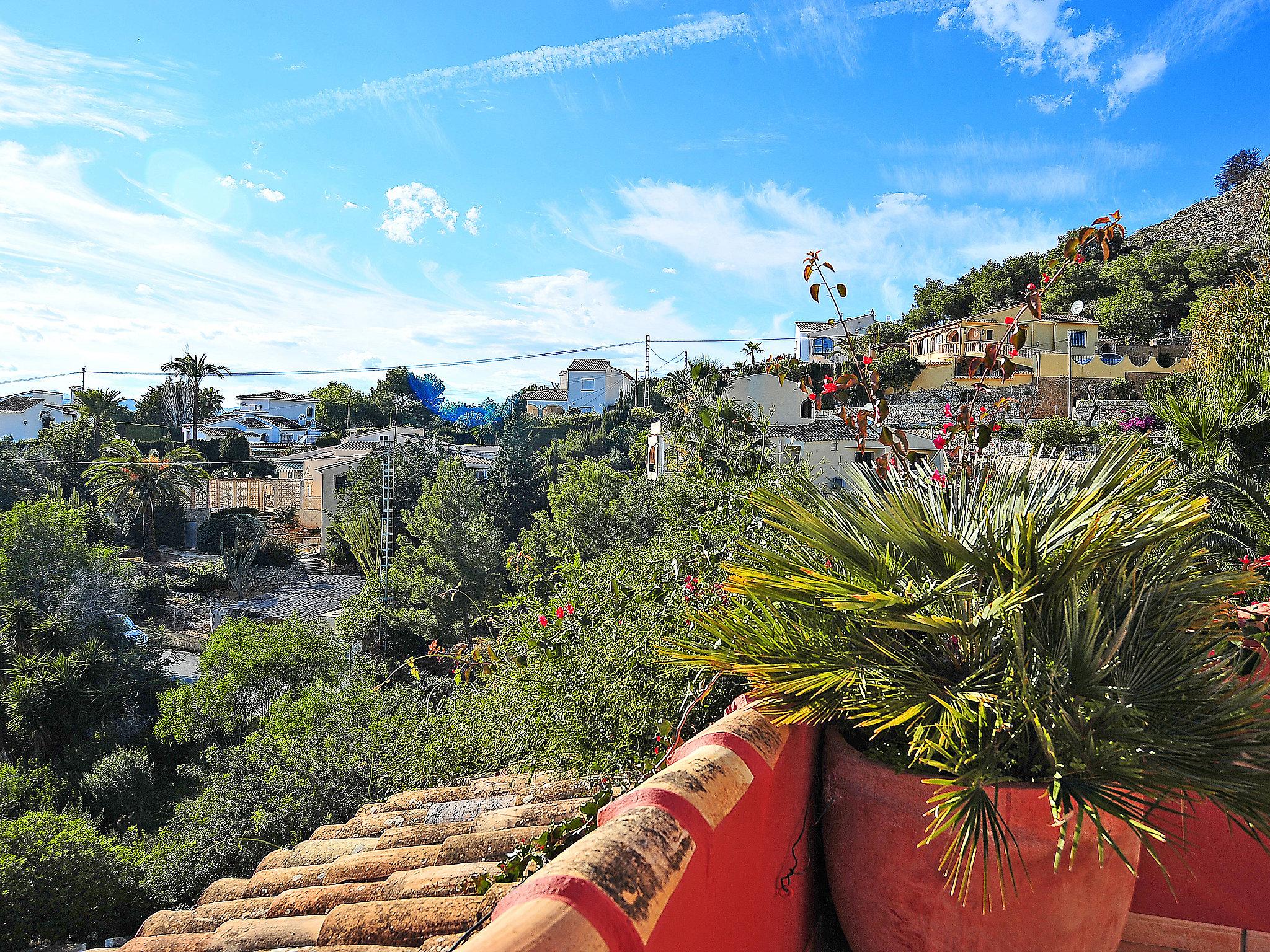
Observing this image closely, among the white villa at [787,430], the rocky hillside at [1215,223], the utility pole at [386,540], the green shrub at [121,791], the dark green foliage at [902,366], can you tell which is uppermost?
the rocky hillside at [1215,223]

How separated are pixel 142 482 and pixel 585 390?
1882 inches

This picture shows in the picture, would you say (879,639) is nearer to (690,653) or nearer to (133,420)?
(690,653)

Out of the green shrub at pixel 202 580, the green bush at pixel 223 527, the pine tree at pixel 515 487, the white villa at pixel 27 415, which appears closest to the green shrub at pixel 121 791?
the pine tree at pixel 515 487

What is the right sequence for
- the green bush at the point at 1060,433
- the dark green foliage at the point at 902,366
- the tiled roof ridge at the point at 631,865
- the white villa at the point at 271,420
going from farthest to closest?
the white villa at the point at 271,420, the dark green foliage at the point at 902,366, the green bush at the point at 1060,433, the tiled roof ridge at the point at 631,865

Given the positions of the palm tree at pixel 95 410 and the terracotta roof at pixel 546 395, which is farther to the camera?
the terracotta roof at pixel 546 395

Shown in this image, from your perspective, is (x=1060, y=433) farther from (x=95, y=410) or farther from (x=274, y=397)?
(x=274, y=397)

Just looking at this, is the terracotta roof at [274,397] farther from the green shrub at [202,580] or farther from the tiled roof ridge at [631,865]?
the tiled roof ridge at [631,865]

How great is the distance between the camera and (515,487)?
89.2 feet

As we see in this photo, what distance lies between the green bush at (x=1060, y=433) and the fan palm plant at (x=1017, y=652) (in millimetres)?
24128

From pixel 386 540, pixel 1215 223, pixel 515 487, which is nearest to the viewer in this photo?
pixel 386 540

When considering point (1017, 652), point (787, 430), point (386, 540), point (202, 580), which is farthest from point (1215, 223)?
point (1017, 652)

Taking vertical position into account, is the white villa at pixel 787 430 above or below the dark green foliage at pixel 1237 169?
below

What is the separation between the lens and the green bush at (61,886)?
379 inches

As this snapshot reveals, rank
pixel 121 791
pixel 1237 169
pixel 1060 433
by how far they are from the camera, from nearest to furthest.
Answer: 1. pixel 121 791
2. pixel 1060 433
3. pixel 1237 169
